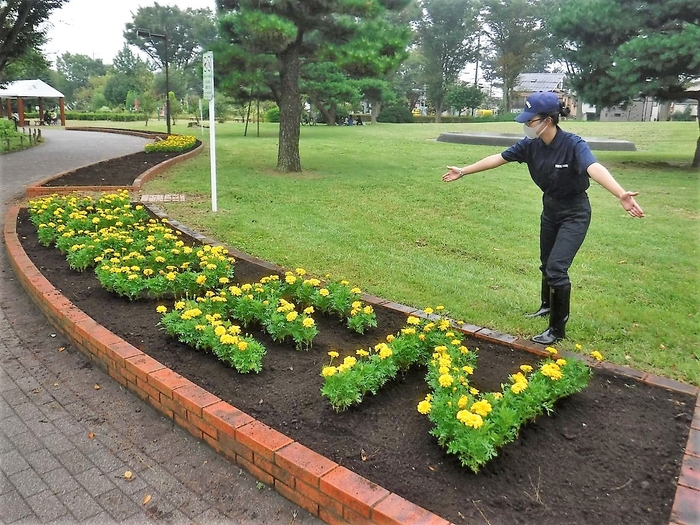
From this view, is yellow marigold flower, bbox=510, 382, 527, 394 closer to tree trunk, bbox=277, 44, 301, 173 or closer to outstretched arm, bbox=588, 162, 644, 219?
outstretched arm, bbox=588, 162, 644, 219

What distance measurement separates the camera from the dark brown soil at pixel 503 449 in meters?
2.27

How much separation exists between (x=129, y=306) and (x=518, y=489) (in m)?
3.11

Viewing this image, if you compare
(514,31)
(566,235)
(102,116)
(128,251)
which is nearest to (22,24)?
(128,251)

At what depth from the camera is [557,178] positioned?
3691 millimetres

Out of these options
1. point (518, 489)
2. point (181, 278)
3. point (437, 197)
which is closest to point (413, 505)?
point (518, 489)

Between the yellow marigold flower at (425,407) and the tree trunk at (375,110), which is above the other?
the tree trunk at (375,110)

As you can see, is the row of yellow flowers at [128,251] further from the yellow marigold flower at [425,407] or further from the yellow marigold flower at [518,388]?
the yellow marigold flower at [518,388]

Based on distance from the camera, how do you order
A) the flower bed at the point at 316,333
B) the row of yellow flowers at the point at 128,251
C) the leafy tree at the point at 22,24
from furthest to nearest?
the leafy tree at the point at 22,24 → the row of yellow flowers at the point at 128,251 → the flower bed at the point at 316,333

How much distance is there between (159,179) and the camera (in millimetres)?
11297

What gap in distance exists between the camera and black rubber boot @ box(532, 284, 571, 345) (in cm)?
375

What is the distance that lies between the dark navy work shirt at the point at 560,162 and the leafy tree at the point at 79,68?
304 feet

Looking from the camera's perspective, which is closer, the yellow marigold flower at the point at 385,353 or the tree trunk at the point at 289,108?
the yellow marigold flower at the point at 385,353

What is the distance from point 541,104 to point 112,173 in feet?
33.3

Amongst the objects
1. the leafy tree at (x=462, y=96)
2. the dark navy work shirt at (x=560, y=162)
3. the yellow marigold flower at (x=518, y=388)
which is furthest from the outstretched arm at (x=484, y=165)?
the leafy tree at (x=462, y=96)
